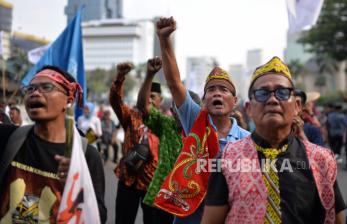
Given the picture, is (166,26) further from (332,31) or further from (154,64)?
(332,31)

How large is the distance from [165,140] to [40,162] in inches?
68.9

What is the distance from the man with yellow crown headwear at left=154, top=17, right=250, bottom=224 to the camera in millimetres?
3105

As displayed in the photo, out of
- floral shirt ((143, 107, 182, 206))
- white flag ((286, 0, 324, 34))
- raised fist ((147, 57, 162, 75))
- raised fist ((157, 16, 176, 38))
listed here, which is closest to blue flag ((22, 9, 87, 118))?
white flag ((286, 0, 324, 34))

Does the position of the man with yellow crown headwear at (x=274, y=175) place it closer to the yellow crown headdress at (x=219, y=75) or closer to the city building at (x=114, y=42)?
the yellow crown headdress at (x=219, y=75)

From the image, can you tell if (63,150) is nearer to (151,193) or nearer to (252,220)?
(252,220)

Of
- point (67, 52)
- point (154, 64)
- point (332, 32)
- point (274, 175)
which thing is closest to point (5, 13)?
point (332, 32)

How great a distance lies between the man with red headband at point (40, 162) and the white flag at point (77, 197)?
0.16 meters

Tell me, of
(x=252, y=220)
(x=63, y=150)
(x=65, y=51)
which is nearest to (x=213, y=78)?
(x=63, y=150)

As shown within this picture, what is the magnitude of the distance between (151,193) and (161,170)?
194mm

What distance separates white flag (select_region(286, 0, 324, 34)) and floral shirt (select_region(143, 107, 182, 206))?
146 centimetres

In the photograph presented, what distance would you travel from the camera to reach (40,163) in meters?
2.62

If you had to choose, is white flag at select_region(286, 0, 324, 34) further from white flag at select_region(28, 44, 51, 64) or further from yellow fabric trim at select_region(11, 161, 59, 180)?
white flag at select_region(28, 44, 51, 64)

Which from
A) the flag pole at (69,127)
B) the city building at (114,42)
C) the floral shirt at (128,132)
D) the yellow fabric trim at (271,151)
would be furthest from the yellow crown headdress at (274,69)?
the city building at (114,42)

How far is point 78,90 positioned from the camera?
2941 mm
